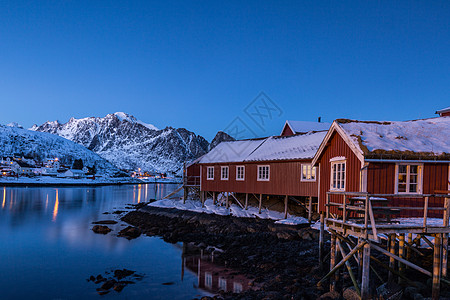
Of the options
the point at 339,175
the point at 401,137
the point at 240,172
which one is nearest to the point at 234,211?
the point at 240,172

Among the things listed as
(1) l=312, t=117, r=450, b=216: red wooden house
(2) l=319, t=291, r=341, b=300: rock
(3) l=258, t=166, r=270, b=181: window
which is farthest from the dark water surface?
(1) l=312, t=117, r=450, b=216: red wooden house

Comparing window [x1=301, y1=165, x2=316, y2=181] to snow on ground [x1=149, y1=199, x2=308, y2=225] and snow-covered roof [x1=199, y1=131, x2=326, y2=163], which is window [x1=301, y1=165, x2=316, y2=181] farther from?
snow on ground [x1=149, y1=199, x2=308, y2=225]

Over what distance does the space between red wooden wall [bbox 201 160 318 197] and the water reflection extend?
326 inches

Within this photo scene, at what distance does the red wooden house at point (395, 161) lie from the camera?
16266mm

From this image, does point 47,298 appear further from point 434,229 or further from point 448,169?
point 448,169

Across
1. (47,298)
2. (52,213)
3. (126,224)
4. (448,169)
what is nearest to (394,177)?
(448,169)

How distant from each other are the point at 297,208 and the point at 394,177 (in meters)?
11.7

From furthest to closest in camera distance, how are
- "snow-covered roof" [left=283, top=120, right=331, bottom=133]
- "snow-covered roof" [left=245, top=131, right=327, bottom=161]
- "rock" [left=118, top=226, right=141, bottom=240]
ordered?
1. "snow-covered roof" [left=283, top=120, right=331, bottom=133]
2. "rock" [left=118, top=226, right=141, bottom=240]
3. "snow-covered roof" [left=245, top=131, right=327, bottom=161]

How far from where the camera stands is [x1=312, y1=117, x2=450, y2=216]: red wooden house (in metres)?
16.3

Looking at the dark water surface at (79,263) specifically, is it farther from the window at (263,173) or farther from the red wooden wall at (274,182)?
the window at (263,173)

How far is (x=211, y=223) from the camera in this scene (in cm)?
2758

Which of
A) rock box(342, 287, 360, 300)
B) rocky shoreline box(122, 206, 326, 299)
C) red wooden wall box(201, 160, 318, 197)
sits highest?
red wooden wall box(201, 160, 318, 197)

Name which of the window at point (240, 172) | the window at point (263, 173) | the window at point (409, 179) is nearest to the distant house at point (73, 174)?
the window at point (240, 172)

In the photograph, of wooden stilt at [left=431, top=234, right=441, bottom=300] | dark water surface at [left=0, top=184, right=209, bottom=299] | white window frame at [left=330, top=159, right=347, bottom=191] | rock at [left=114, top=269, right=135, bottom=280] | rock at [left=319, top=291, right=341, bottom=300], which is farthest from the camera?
white window frame at [left=330, top=159, right=347, bottom=191]
